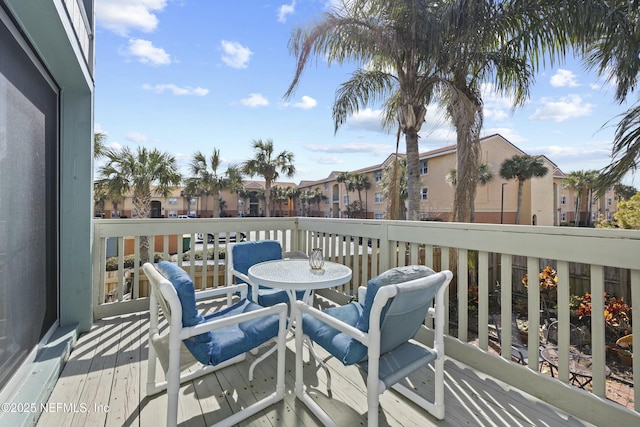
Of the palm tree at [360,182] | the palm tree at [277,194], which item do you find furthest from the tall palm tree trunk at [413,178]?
the palm tree at [277,194]

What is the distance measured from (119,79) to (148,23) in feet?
3.74

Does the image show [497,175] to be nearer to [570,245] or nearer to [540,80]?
[540,80]

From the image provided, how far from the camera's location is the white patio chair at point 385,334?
52.7 inches

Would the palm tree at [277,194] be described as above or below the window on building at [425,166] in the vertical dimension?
below

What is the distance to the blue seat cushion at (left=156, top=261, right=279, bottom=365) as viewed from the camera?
57.9 inches

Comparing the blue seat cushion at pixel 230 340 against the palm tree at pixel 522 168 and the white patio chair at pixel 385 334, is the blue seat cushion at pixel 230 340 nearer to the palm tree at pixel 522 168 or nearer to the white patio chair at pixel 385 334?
the white patio chair at pixel 385 334

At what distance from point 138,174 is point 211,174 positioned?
896 centimetres

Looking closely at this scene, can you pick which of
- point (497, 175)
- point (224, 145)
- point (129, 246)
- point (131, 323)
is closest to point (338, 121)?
point (131, 323)

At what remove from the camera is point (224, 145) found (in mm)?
19812

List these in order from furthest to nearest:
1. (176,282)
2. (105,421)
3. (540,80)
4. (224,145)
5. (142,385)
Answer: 1. (224,145)
2. (540,80)
3. (142,385)
4. (105,421)
5. (176,282)

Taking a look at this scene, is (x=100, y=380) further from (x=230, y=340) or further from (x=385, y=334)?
(x=385, y=334)

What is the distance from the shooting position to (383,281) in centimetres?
147

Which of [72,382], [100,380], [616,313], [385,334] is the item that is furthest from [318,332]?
[616,313]

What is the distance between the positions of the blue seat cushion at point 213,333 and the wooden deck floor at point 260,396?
437 millimetres
